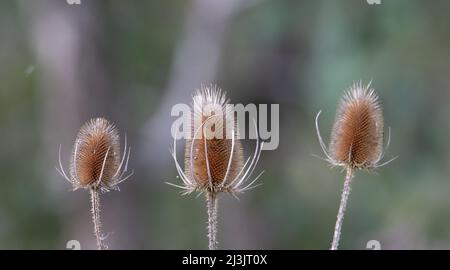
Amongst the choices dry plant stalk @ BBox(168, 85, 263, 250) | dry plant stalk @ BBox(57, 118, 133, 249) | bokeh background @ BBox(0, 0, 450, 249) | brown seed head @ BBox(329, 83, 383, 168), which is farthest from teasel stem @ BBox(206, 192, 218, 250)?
bokeh background @ BBox(0, 0, 450, 249)

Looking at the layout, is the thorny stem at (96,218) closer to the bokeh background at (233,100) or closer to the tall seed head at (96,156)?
the tall seed head at (96,156)

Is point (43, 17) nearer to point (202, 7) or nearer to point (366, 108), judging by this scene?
point (202, 7)

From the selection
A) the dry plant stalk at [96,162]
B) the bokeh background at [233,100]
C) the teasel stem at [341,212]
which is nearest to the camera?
the teasel stem at [341,212]

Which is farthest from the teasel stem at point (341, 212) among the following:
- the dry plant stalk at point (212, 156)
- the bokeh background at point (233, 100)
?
the bokeh background at point (233, 100)

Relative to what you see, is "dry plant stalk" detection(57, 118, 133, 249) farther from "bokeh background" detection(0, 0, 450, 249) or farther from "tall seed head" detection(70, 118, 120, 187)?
→ "bokeh background" detection(0, 0, 450, 249)

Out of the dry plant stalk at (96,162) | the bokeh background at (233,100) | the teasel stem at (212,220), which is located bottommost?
the teasel stem at (212,220)

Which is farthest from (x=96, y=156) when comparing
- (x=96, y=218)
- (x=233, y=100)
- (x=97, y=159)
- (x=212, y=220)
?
(x=233, y=100)
